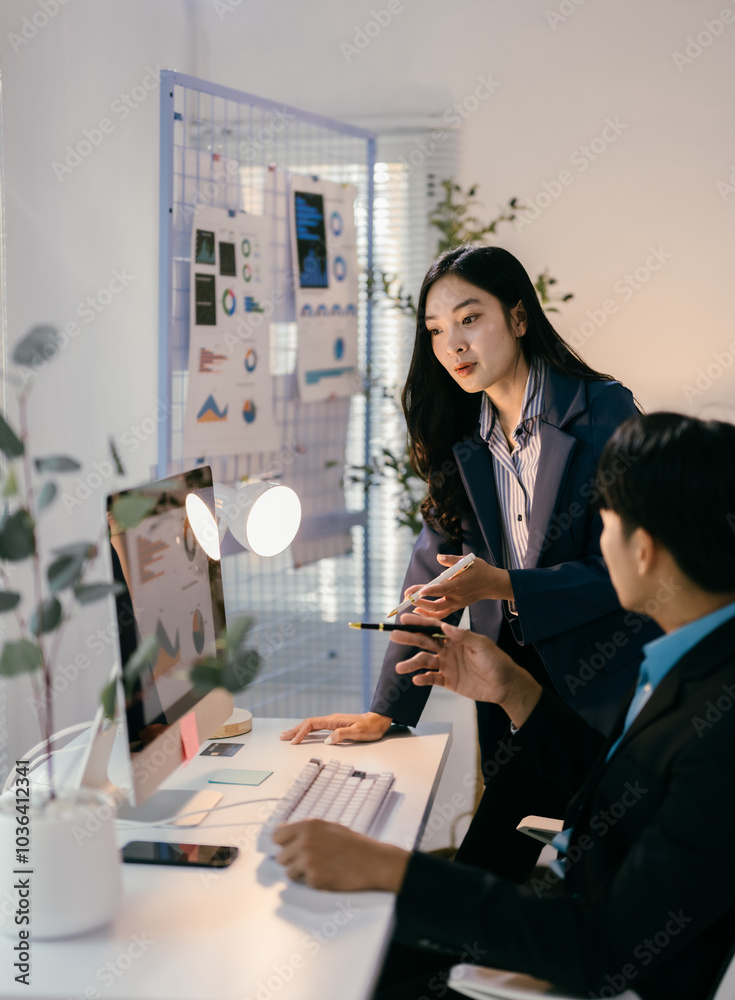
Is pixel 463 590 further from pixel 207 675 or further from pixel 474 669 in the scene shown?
pixel 207 675

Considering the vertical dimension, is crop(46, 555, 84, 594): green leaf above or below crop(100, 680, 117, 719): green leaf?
above

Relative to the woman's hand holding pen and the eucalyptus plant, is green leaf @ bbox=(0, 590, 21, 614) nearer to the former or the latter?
the eucalyptus plant

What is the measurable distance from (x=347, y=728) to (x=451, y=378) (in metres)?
0.81

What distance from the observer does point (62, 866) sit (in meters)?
1.00

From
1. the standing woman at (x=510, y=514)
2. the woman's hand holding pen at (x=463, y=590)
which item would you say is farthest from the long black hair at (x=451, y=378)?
the woman's hand holding pen at (x=463, y=590)

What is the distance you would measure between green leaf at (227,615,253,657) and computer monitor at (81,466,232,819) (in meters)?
0.06

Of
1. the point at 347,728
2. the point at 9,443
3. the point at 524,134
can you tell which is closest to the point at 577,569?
the point at 347,728

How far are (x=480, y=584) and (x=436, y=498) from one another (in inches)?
15.2

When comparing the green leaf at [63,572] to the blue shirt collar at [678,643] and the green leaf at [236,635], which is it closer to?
the green leaf at [236,635]

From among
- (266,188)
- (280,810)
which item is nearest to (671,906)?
(280,810)

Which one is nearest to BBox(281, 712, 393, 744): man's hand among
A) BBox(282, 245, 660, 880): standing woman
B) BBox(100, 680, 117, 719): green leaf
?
BBox(282, 245, 660, 880): standing woman

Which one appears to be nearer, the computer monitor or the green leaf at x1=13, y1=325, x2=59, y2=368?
the green leaf at x1=13, y1=325, x2=59, y2=368

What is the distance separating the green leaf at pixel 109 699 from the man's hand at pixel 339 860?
242 millimetres

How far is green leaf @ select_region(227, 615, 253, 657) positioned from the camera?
0.96 metres
